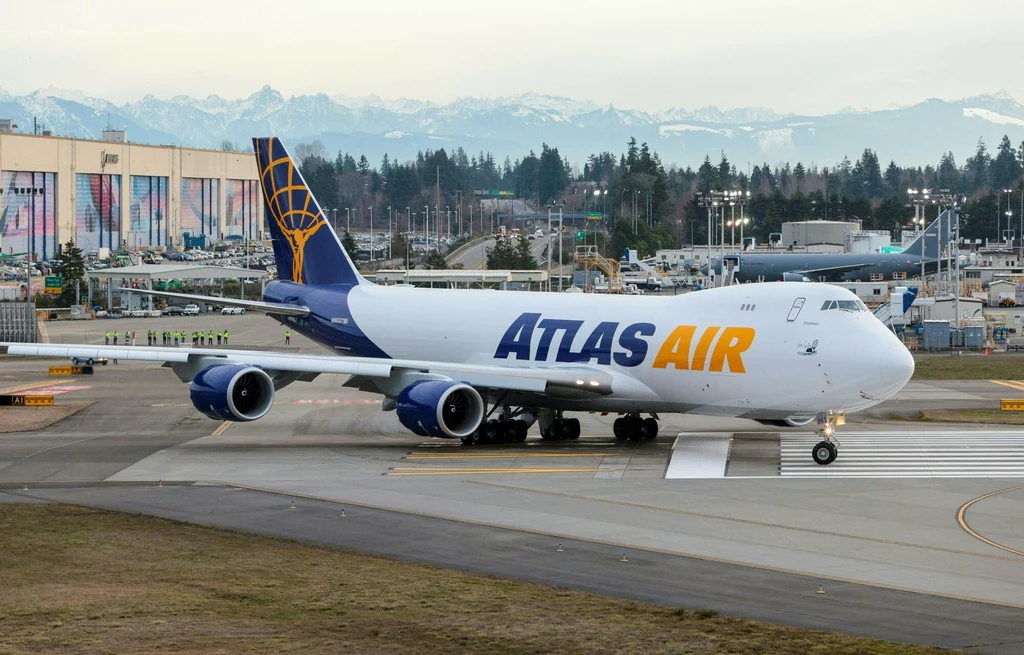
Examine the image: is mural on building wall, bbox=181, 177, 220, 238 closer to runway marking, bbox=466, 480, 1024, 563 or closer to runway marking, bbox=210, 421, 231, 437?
runway marking, bbox=210, 421, 231, 437

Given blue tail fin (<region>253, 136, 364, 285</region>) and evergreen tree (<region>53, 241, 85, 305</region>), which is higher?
blue tail fin (<region>253, 136, 364, 285</region>)

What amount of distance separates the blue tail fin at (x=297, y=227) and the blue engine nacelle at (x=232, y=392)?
7.85 meters

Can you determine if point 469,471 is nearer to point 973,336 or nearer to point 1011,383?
point 1011,383

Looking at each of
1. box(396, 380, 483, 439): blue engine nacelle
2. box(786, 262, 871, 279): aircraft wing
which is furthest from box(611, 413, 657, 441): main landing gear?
box(786, 262, 871, 279): aircraft wing

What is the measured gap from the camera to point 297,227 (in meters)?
45.0

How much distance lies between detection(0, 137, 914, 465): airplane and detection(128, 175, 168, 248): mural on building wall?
136 meters

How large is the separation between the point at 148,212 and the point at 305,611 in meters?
165

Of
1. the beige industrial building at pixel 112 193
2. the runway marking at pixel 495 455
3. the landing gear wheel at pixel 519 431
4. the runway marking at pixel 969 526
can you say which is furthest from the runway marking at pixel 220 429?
the beige industrial building at pixel 112 193

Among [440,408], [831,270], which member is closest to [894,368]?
[440,408]

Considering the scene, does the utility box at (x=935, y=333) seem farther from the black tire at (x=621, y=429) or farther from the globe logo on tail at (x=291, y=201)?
the globe logo on tail at (x=291, y=201)

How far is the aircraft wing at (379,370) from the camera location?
3544 cm

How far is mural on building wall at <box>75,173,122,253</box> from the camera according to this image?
528 feet

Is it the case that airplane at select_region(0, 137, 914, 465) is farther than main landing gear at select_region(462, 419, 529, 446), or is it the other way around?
main landing gear at select_region(462, 419, 529, 446)

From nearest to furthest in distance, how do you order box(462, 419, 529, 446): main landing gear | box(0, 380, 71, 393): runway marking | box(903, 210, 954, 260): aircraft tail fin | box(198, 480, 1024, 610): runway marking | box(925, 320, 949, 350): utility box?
box(198, 480, 1024, 610): runway marking, box(462, 419, 529, 446): main landing gear, box(0, 380, 71, 393): runway marking, box(925, 320, 949, 350): utility box, box(903, 210, 954, 260): aircraft tail fin
